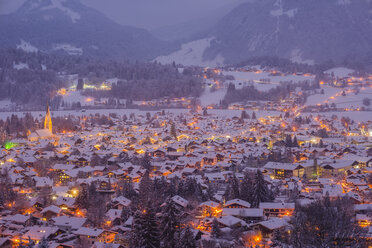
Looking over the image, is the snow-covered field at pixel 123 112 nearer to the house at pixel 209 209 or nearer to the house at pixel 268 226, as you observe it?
the house at pixel 209 209

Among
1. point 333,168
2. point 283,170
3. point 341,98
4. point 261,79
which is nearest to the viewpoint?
point 283,170

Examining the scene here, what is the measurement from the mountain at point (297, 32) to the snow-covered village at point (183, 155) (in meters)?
24.7

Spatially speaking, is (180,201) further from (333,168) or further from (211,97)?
(211,97)

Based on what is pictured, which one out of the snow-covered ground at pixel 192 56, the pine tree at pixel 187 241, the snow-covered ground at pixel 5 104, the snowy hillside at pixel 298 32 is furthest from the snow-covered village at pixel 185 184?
the snow-covered ground at pixel 192 56

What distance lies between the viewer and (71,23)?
169 meters

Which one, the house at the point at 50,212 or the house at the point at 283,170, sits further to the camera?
the house at the point at 283,170

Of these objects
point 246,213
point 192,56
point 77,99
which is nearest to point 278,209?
point 246,213

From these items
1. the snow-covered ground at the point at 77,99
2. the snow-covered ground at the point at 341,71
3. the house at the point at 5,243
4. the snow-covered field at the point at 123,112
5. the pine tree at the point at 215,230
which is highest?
the snow-covered ground at the point at 341,71

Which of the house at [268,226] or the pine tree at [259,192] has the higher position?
the pine tree at [259,192]

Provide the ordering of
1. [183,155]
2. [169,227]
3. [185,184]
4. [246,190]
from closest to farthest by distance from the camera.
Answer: [169,227], [246,190], [185,184], [183,155]

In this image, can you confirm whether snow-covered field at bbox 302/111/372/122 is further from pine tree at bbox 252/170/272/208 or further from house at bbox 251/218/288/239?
house at bbox 251/218/288/239

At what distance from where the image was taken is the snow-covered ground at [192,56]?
447ft

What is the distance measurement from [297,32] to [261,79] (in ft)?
181

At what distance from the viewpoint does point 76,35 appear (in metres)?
159
